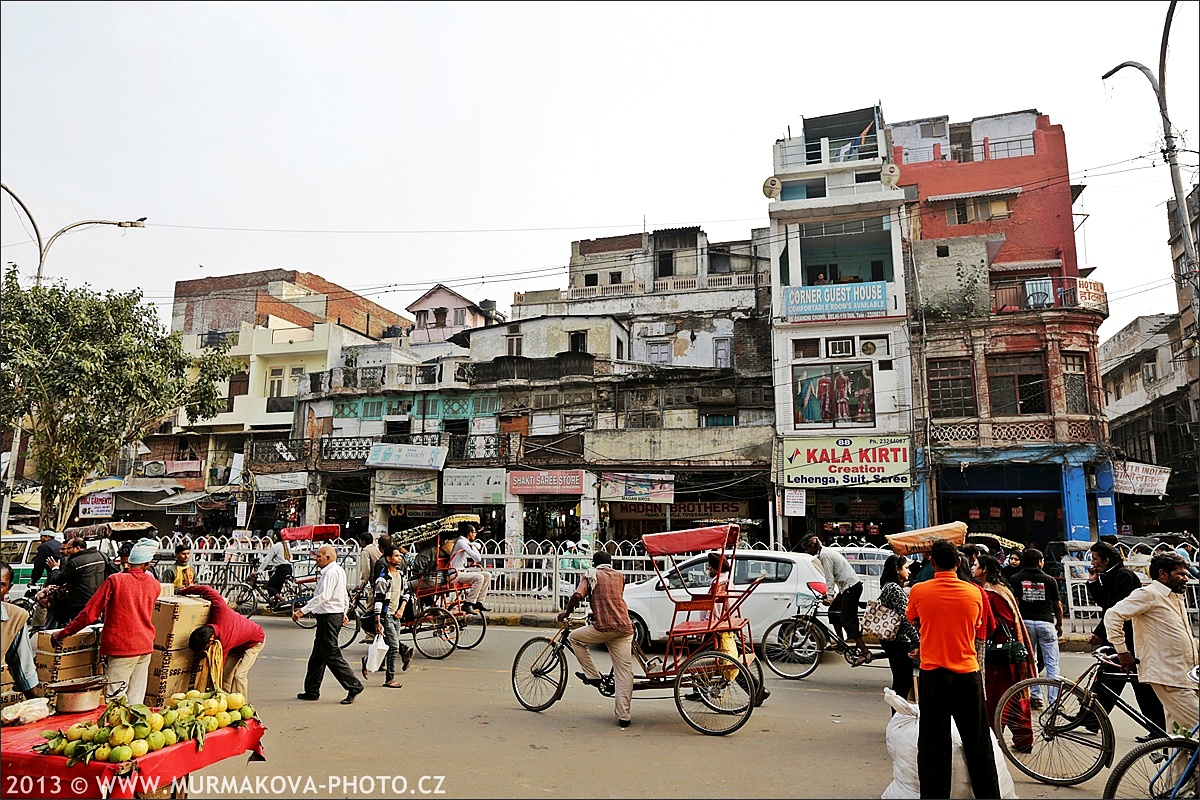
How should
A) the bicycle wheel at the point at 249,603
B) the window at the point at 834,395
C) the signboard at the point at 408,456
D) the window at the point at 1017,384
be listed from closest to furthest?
the bicycle wheel at the point at 249,603 < the window at the point at 1017,384 < the window at the point at 834,395 < the signboard at the point at 408,456

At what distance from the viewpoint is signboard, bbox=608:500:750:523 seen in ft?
89.2

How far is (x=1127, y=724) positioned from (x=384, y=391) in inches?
1151

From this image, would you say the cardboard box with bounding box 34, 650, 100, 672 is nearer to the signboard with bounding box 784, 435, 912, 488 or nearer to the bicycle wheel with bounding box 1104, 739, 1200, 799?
the bicycle wheel with bounding box 1104, 739, 1200, 799

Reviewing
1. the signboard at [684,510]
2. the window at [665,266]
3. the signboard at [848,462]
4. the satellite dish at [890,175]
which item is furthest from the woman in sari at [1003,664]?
the window at [665,266]

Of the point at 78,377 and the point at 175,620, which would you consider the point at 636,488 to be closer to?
the point at 78,377

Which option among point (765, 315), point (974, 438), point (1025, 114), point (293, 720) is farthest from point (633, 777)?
point (1025, 114)

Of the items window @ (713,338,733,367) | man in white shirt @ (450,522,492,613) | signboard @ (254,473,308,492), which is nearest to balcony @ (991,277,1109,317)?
window @ (713,338,733,367)

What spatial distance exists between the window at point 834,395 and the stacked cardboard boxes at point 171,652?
70.9 feet

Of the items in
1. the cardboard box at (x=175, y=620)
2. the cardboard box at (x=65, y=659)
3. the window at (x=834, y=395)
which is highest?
the window at (x=834, y=395)

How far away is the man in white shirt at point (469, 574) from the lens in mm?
11875

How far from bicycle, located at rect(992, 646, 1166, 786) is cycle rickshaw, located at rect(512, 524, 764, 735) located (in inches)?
81.3

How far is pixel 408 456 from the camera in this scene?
2978cm

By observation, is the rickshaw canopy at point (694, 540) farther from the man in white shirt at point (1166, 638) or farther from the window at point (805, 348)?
the window at point (805, 348)

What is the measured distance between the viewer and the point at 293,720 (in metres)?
7.24
